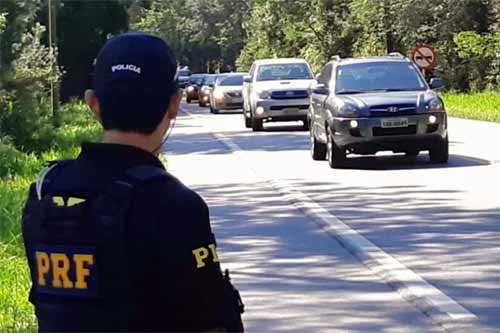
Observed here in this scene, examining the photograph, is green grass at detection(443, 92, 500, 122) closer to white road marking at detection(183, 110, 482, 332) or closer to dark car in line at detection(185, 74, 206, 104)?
dark car in line at detection(185, 74, 206, 104)

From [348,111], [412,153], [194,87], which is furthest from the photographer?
[194,87]

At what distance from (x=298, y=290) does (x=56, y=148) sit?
14586 millimetres

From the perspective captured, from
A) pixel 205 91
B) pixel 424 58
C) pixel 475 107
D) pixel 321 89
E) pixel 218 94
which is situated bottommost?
pixel 205 91

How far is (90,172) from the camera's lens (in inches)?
110

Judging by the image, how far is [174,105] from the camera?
2.91m

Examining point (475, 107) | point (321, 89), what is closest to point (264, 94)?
point (475, 107)

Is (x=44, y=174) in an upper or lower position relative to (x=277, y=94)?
upper

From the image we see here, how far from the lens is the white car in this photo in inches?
1233

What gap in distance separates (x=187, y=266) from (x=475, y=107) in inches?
1429

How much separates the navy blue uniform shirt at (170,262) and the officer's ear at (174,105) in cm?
24

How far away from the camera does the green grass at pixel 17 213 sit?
26.0ft

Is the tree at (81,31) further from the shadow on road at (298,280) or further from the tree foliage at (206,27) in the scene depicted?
the tree foliage at (206,27)

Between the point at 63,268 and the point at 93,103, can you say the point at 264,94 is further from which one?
the point at 63,268

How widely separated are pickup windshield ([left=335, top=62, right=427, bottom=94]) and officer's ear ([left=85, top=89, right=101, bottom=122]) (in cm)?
1673
